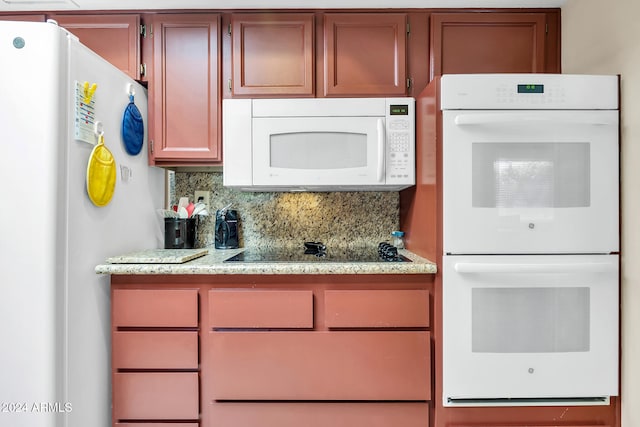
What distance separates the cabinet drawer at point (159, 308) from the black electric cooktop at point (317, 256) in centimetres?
24

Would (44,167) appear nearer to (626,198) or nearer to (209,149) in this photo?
(209,149)

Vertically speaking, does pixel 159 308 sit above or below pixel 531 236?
below

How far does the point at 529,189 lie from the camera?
4.75 feet

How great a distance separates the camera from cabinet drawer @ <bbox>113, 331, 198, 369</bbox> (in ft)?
4.92

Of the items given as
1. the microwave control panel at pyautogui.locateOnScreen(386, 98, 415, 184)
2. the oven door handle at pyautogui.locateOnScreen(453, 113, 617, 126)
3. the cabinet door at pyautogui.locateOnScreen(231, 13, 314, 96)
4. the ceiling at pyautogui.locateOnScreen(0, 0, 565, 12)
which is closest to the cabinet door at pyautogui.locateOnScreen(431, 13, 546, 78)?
the ceiling at pyautogui.locateOnScreen(0, 0, 565, 12)

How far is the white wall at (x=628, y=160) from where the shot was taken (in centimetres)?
137

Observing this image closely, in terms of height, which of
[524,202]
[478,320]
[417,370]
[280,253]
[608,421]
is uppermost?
[524,202]

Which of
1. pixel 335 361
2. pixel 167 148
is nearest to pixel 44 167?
pixel 167 148

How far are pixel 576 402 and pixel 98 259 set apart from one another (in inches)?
78.7

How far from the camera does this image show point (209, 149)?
6.14ft

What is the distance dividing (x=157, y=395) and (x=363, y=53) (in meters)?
1.81

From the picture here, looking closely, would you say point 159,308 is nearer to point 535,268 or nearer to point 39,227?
point 39,227

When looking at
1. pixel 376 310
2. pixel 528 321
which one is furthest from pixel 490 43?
pixel 376 310

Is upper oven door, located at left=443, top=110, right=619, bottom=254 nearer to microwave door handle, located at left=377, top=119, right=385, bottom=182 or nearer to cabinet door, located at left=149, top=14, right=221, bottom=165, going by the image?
microwave door handle, located at left=377, top=119, right=385, bottom=182
